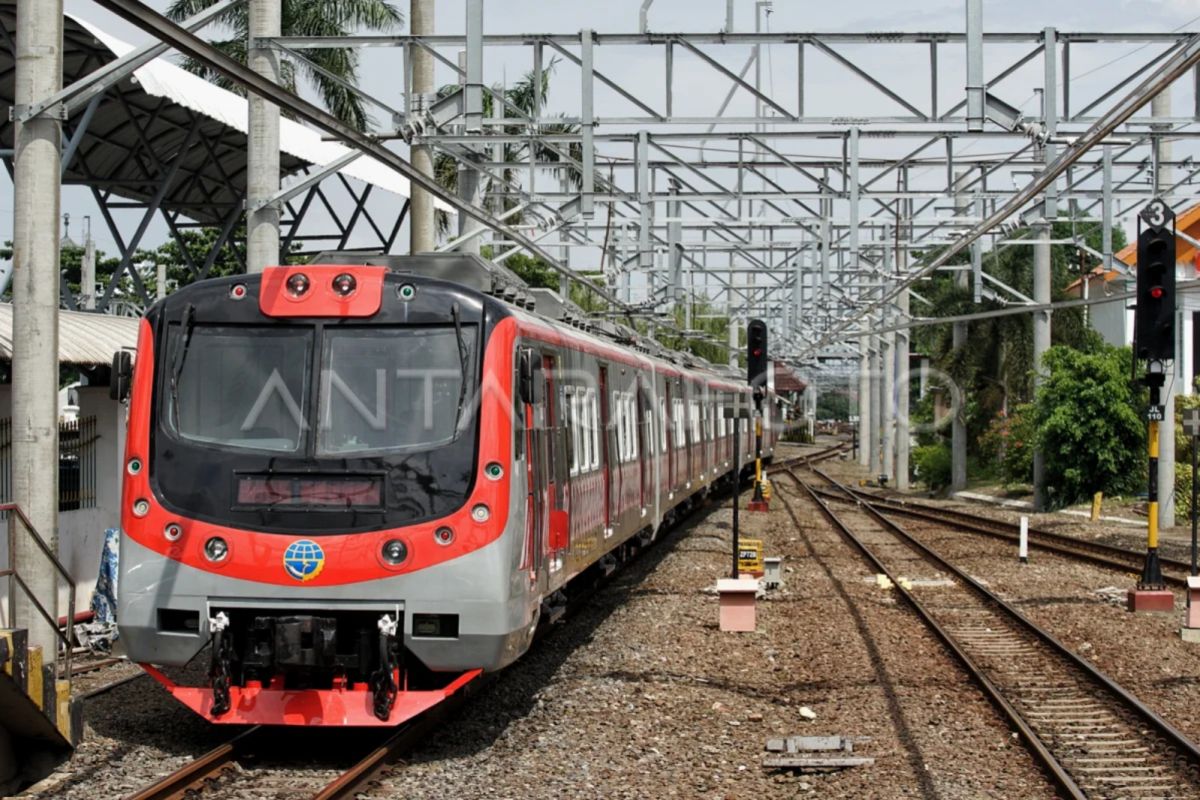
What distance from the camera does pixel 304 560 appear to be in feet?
28.4

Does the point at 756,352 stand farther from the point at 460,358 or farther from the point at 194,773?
the point at 194,773

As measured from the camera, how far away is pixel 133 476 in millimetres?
8945

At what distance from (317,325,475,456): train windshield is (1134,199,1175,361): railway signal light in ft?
30.1

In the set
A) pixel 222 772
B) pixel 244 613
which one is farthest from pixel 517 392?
pixel 222 772

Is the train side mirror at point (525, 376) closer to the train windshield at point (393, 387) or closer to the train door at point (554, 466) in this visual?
the train windshield at point (393, 387)

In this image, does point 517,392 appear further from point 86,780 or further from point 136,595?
point 86,780

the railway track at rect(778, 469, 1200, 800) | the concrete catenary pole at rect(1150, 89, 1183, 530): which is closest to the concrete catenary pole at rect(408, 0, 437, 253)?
the railway track at rect(778, 469, 1200, 800)

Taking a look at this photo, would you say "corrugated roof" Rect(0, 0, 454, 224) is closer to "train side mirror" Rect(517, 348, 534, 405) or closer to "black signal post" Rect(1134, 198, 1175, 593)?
"train side mirror" Rect(517, 348, 534, 405)

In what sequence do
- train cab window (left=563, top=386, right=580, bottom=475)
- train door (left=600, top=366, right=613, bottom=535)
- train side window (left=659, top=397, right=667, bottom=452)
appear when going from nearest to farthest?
train cab window (left=563, top=386, right=580, bottom=475) < train door (left=600, top=366, right=613, bottom=535) < train side window (left=659, top=397, right=667, bottom=452)

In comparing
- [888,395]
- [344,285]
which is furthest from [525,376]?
[888,395]

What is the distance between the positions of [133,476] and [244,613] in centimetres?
104

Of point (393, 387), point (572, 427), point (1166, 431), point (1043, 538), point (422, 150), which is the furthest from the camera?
point (1043, 538)

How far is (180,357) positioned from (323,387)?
2.87ft

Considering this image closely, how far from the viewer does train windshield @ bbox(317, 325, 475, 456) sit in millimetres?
8930
